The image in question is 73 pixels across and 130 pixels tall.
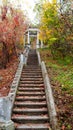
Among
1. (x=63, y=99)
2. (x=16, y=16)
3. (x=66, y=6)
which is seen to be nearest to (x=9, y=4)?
(x=16, y=16)

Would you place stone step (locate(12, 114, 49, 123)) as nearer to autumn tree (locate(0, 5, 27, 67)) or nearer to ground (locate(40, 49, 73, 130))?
ground (locate(40, 49, 73, 130))

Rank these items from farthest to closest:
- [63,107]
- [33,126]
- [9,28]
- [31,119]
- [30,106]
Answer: [9,28] → [30,106] → [63,107] → [31,119] → [33,126]

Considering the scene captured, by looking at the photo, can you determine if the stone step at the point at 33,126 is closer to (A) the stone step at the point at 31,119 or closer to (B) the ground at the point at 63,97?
(A) the stone step at the point at 31,119

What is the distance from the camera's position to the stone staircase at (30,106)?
12.6 metres

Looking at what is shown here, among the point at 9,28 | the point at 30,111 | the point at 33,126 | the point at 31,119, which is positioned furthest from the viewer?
the point at 9,28

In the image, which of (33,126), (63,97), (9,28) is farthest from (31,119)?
(9,28)

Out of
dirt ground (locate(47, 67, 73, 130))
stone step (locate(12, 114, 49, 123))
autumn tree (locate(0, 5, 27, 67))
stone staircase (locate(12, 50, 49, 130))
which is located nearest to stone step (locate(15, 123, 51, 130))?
stone staircase (locate(12, 50, 49, 130))

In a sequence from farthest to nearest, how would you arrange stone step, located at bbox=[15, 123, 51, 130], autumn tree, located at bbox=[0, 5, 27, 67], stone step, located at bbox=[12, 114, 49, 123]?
1. autumn tree, located at bbox=[0, 5, 27, 67]
2. stone step, located at bbox=[12, 114, 49, 123]
3. stone step, located at bbox=[15, 123, 51, 130]

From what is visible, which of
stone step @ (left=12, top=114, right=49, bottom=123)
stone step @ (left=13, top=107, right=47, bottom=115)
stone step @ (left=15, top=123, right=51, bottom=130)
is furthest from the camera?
stone step @ (left=13, top=107, right=47, bottom=115)

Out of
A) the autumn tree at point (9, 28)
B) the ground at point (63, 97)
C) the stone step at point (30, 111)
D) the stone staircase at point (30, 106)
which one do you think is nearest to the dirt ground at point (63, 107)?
the ground at point (63, 97)

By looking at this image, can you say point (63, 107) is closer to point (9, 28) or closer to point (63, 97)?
point (63, 97)

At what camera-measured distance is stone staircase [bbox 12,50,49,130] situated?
12.6m

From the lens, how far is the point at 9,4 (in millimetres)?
26984

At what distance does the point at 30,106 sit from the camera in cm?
1416
